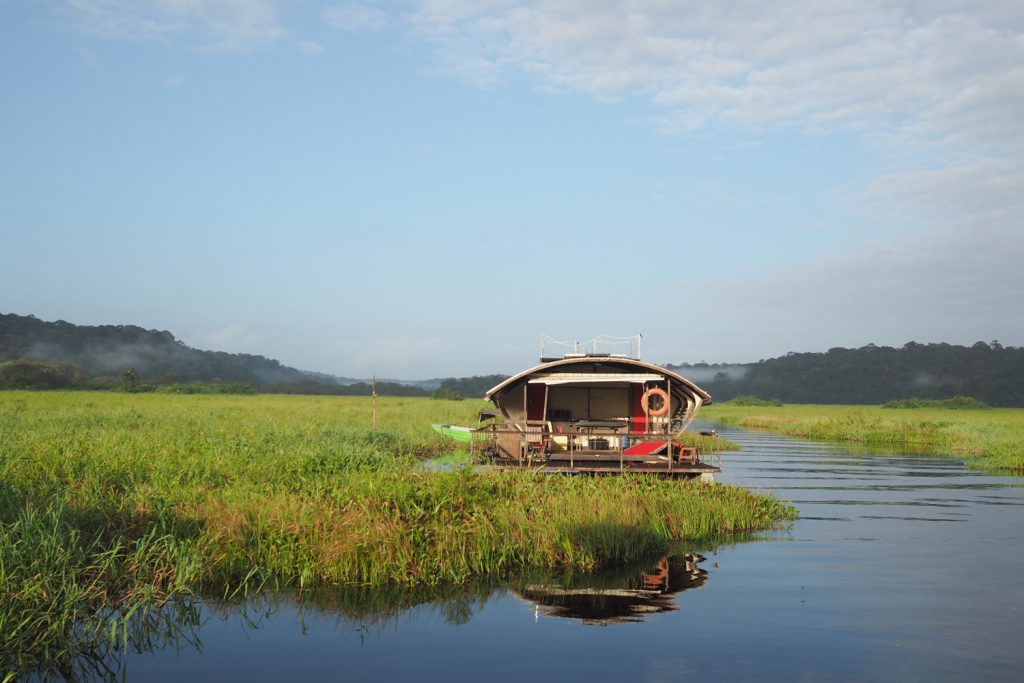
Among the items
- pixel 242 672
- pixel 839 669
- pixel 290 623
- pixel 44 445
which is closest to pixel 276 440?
pixel 44 445

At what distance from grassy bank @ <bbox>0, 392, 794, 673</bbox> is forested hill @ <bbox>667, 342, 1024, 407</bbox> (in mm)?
102184

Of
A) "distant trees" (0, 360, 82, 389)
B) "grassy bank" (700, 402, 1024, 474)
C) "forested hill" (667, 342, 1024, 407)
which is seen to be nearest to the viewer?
"grassy bank" (700, 402, 1024, 474)

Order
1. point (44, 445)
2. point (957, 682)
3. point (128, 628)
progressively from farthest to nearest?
point (44, 445), point (128, 628), point (957, 682)

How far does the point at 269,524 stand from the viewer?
12.2 metres

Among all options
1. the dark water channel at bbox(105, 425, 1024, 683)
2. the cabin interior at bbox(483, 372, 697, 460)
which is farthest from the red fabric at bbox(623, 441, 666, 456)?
the dark water channel at bbox(105, 425, 1024, 683)

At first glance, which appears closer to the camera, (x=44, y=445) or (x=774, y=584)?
(x=774, y=584)

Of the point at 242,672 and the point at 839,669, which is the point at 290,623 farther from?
the point at 839,669

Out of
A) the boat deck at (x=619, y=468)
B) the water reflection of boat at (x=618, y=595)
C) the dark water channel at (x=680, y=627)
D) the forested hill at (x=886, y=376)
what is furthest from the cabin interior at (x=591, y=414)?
the forested hill at (x=886, y=376)

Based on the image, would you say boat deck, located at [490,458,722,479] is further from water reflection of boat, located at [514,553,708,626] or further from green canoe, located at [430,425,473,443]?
green canoe, located at [430,425,473,443]

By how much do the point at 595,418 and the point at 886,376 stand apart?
116 m

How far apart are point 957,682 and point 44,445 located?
17275 millimetres

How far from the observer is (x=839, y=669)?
9430 mm

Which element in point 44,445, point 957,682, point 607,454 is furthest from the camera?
point 607,454

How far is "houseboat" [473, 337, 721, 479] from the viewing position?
20.5 meters
